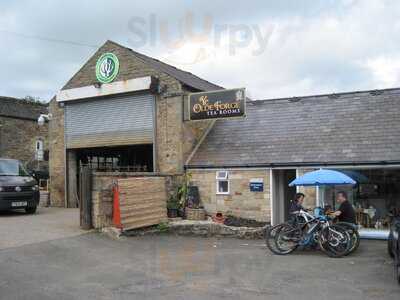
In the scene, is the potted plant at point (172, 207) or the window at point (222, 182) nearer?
the potted plant at point (172, 207)

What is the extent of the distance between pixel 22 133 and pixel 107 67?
654 inches

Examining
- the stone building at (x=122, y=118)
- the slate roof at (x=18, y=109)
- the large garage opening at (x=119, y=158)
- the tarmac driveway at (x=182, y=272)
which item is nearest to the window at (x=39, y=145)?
the slate roof at (x=18, y=109)

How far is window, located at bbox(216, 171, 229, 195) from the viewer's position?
16484mm

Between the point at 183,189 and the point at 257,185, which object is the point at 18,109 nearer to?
the point at 183,189

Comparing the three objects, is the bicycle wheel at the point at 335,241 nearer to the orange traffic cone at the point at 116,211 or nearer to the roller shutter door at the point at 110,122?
the orange traffic cone at the point at 116,211

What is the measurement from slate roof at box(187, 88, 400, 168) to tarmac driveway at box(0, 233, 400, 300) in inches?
136

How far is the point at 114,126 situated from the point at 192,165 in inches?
148

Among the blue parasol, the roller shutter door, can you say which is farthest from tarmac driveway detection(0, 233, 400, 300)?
the roller shutter door

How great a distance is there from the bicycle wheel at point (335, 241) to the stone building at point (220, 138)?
3910mm

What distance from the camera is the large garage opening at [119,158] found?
22484 mm

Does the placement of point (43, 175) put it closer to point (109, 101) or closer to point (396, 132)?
point (109, 101)

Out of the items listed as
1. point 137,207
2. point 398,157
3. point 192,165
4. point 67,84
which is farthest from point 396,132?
point 67,84

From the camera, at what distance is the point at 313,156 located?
15.3 meters

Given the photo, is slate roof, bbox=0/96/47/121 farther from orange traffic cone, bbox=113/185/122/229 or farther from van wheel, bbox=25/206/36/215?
orange traffic cone, bbox=113/185/122/229
